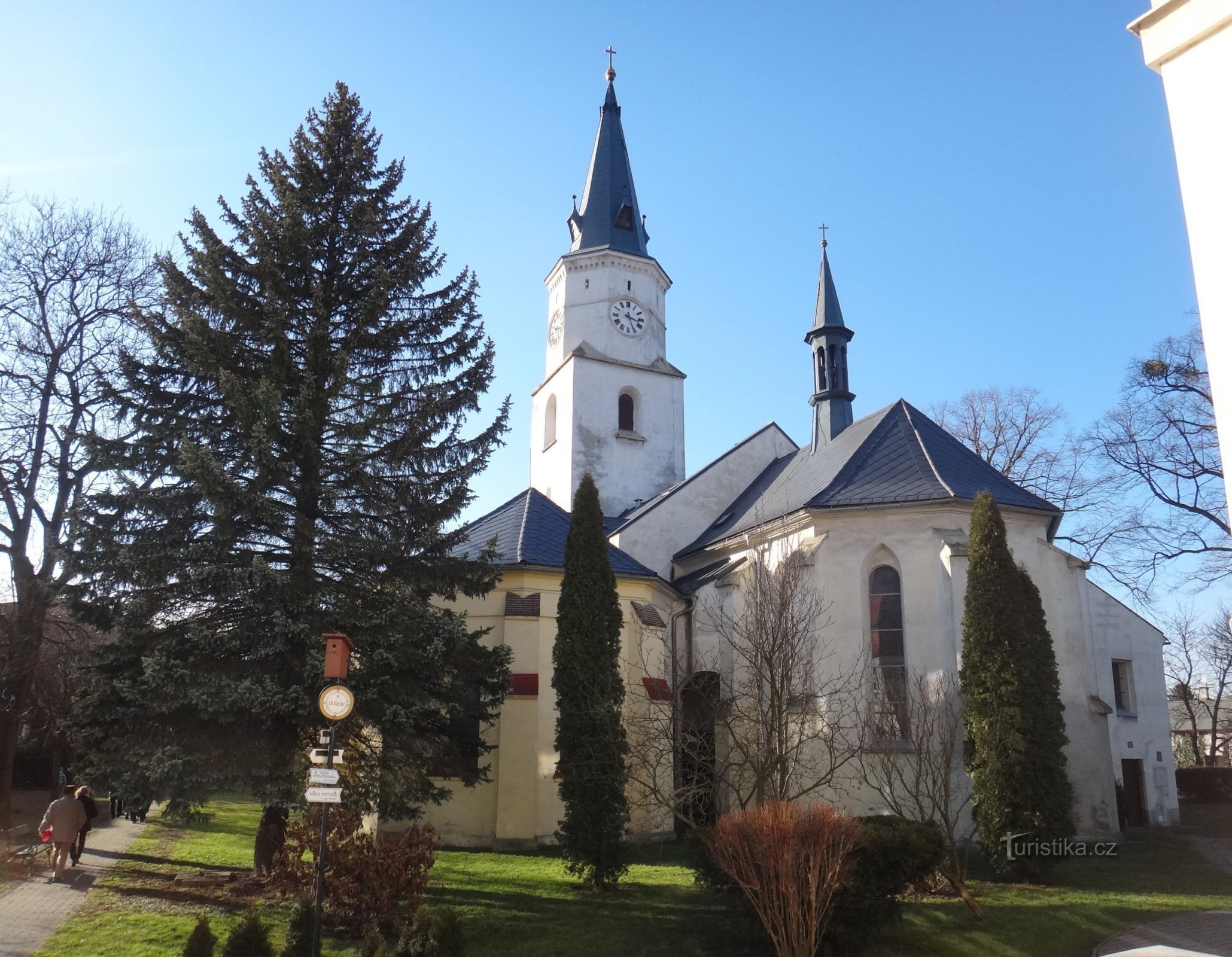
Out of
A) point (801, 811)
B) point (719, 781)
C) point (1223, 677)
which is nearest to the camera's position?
point (801, 811)

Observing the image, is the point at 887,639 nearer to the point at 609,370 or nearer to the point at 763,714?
the point at 763,714

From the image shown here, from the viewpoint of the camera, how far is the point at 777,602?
1406 cm

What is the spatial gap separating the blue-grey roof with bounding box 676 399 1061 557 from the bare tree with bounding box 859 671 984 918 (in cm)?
398

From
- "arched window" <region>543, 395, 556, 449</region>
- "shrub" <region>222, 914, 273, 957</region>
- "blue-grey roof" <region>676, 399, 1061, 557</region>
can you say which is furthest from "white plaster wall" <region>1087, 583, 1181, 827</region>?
"shrub" <region>222, 914, 273, 957</region>

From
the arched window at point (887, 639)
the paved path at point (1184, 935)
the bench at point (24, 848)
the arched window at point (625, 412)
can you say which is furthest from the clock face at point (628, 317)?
the paved path at point (1184, 935)

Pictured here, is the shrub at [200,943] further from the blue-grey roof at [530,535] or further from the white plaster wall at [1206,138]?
the blue-grey roof at [530,535]

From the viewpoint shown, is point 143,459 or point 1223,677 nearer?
point 143,459

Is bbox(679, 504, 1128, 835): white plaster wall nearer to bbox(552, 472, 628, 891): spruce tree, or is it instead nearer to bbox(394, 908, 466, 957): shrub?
bbox(552, 472, 628, 891): spruce tree

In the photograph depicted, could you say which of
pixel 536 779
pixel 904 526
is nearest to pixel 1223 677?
pixel 904 526

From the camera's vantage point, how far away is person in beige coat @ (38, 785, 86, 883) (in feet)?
43.7

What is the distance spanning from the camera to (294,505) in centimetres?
1308

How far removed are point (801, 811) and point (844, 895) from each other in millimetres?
1114

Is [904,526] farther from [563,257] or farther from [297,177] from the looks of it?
[563,257]

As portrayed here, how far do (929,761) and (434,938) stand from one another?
793 centimetres
